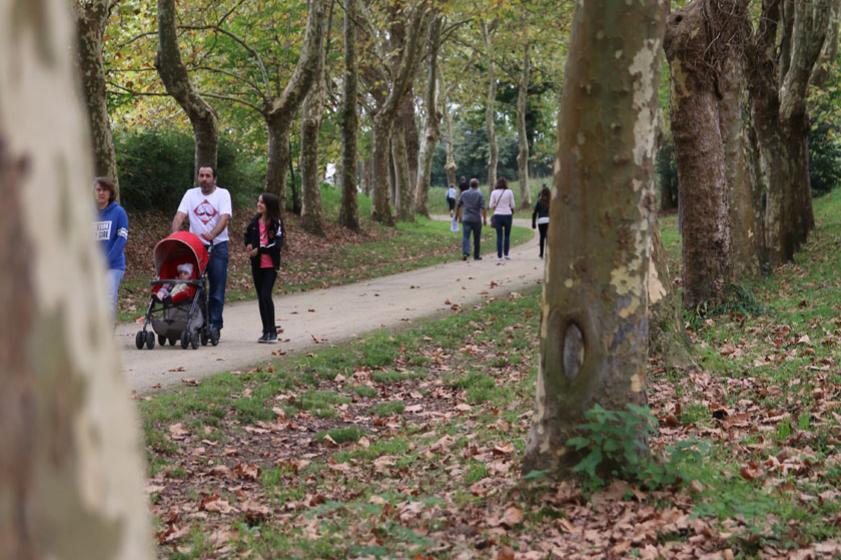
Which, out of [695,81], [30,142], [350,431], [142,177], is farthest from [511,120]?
[30,142]

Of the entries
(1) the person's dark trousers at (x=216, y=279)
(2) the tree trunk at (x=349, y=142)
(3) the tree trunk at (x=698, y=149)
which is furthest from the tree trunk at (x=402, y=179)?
(1) the person's dark trousers at (x=216, y=279)

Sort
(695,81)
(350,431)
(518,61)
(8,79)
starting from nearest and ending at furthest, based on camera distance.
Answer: (8,79) < (350,431) < (695,81) < (518,61)

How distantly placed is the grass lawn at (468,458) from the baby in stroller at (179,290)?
1646mm

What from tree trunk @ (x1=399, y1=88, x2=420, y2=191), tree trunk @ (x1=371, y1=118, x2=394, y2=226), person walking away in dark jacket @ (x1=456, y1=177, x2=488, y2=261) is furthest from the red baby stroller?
tree trunk @ (x1=399, y1=88, x2=420, y2=191)

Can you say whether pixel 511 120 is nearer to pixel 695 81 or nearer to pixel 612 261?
pixel 695 81

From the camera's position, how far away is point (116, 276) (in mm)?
10977

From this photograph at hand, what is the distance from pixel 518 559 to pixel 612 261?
79.8 inches

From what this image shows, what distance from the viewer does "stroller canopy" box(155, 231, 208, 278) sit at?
39.6 feet

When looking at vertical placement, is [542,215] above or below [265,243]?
below

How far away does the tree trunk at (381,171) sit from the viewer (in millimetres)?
35781

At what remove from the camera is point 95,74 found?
17547 millimetres

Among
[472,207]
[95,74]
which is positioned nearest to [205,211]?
[95,74]

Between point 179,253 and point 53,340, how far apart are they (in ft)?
36.8

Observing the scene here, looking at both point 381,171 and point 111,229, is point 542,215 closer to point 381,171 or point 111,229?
point 381,171
